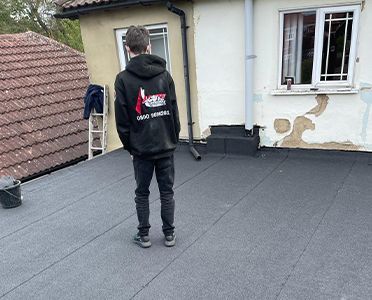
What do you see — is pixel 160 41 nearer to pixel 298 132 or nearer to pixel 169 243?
pixel 298 132

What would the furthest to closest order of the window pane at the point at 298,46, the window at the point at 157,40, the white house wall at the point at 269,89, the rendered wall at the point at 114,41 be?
the window at the point at 157,40 → the rendered wall at the point at 114,41 → the window pane at the point at 298,46 → the white house wall at the point at 269,89

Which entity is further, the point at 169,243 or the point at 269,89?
the point at 269,89

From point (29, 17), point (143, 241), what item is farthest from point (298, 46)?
point (29, 17)

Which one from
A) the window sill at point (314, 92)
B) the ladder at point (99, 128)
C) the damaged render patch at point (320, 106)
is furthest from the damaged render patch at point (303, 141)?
the ladder at point (99, 128)

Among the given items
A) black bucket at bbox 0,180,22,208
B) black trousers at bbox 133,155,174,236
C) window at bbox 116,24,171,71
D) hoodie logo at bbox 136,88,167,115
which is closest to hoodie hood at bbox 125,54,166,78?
hoodie logo at bbox 136,88,167,115

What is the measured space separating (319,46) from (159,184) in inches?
129

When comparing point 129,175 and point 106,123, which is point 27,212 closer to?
point 129,175

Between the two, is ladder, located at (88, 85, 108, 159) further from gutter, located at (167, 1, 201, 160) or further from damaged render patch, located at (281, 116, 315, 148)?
damaged render patch, located at (281, 116, 315, 148)

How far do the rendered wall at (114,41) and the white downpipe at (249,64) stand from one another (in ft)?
3.09

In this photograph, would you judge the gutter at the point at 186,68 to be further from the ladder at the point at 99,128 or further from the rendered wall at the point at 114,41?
the ladder at the point at 99,128

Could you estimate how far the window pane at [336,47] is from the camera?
14.5 ft

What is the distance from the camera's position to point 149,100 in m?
2.57

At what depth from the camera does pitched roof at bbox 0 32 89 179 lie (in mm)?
6191

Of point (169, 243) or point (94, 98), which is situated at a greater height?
point (94, 98)
